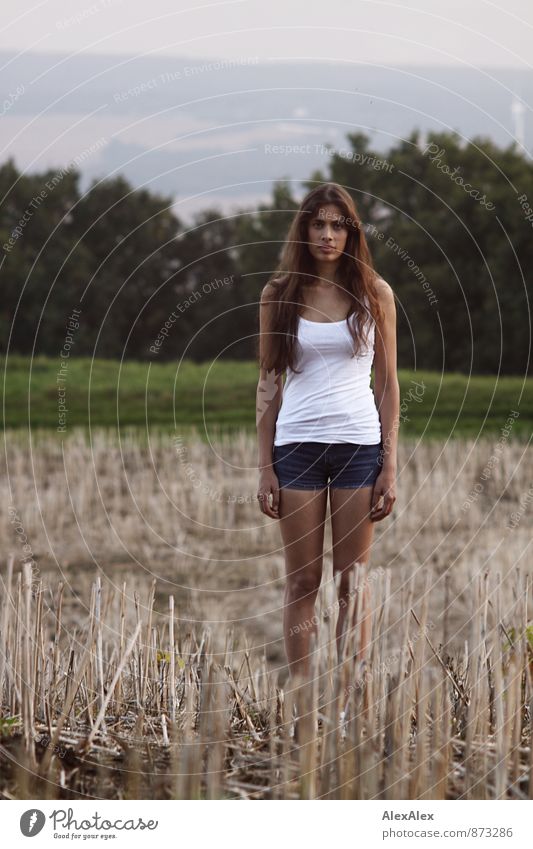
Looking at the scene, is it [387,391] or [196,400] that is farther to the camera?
[196,400]

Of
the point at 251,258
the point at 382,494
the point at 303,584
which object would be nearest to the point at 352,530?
the point at 382,494

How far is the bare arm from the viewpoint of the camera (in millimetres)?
3492

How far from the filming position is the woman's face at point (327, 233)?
3.43m

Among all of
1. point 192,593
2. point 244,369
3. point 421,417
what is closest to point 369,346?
point 192,593

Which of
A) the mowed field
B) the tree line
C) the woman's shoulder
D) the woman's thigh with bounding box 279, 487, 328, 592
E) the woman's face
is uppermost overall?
the tree line

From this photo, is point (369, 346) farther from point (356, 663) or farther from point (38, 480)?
point (38, 480)

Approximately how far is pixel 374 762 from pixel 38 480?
7286 millimetres

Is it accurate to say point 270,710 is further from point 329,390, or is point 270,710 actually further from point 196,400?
point 196,400

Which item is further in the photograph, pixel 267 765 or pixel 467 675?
pixel 467 675

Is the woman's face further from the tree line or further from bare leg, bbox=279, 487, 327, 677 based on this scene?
the tree line

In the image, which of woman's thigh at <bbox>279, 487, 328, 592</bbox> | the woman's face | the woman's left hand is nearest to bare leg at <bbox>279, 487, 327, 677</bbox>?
woman's thigh at <bbox>279, 487, 328, 592</bbox>

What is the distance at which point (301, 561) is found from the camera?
3.56 meters

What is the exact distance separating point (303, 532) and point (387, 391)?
522 millimetres

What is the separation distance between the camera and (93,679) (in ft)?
12.1
